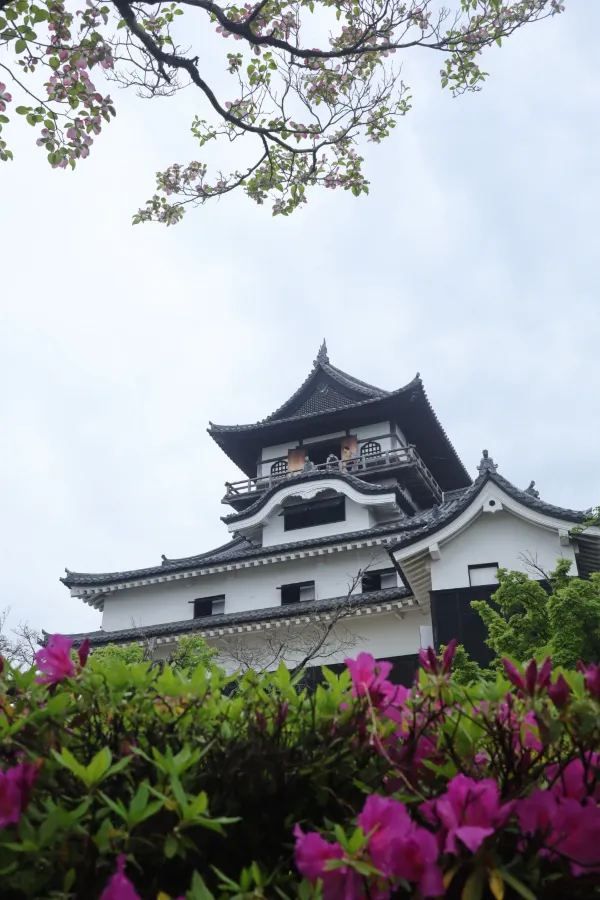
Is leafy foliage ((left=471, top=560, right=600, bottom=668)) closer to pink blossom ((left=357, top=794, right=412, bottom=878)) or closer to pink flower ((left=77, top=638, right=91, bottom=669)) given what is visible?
pink flower ((left=77, top=638, right=91, bottom=669))

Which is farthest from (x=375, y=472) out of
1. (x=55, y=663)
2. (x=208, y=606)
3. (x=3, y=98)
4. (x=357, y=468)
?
(x=55, y=663)

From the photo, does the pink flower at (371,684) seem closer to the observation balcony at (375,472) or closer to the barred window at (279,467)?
the observation balcony at (375,472)

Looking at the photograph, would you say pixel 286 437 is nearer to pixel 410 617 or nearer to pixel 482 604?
pixel 410 617

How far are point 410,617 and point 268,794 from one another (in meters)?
16.3

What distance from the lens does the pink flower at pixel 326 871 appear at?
1.39 metres

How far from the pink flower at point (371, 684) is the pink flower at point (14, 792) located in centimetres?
81

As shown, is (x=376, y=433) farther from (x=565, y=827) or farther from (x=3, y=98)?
(x=565, y=827)

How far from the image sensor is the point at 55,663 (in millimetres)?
2010

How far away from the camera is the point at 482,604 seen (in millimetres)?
11461

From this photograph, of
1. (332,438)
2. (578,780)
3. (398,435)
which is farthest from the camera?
(332,438)

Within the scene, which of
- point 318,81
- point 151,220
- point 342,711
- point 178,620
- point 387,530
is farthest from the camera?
point 178,620

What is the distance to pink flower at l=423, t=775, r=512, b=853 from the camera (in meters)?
1.46

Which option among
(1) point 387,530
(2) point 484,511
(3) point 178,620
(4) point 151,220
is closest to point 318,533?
(1) point 387,530

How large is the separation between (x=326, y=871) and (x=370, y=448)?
81.3 feet
